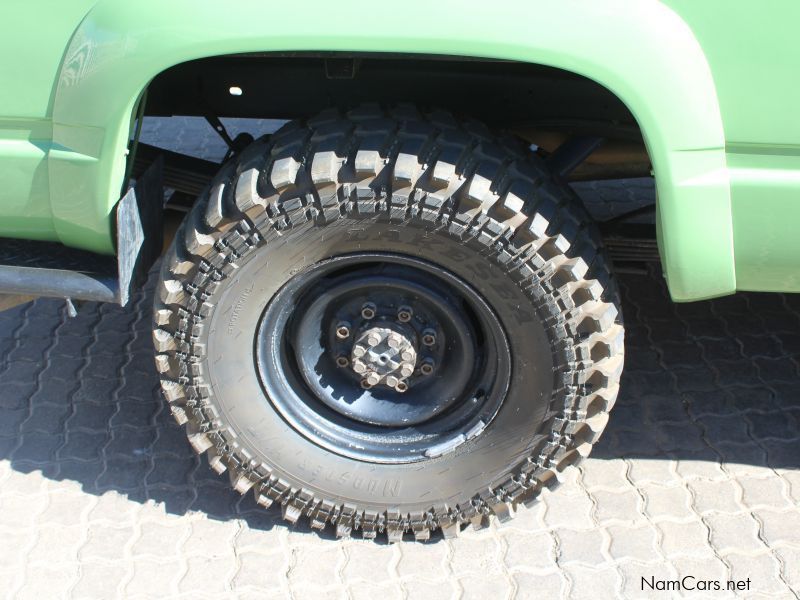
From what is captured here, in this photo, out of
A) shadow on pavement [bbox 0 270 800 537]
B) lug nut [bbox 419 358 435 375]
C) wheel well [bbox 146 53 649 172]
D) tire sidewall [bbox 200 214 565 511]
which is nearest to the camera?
tire sidewall [bbox 200 214 565 511]

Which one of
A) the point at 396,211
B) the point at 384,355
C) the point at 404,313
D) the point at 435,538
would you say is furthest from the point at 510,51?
the point at 435,538

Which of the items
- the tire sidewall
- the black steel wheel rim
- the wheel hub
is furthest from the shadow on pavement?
the wheel hub

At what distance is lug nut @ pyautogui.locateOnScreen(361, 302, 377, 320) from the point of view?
8.09 feet

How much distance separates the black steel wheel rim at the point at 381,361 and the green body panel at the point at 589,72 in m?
0.58

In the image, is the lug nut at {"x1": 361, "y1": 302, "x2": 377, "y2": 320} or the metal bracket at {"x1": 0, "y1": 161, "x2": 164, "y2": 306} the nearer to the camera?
the metal bracket at {"x1": 0, "y1": 161, "x2": 164, "y2": 306}

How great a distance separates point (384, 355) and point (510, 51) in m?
0.96

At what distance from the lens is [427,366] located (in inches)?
99.4

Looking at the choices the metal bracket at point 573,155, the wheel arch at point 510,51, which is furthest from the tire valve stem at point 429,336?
the wheel arch at point 510,51

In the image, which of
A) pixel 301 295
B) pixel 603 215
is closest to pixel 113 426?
pixel 301 295

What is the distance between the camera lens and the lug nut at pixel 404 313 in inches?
96.7

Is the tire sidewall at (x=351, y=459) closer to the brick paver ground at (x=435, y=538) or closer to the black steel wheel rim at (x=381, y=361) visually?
the black steel wheel rim at (x=381, y=361)

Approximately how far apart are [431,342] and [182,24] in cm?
110

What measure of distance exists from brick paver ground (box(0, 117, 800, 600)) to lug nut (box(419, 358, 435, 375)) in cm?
56

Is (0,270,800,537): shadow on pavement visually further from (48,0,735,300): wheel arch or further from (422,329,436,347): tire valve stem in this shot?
(48,0,735,300): wheel arch
